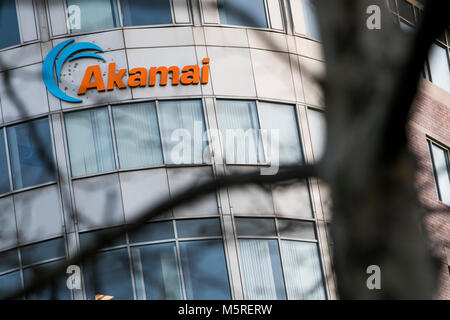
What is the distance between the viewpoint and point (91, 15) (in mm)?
19344

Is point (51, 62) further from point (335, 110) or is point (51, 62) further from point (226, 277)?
point (335, 110)

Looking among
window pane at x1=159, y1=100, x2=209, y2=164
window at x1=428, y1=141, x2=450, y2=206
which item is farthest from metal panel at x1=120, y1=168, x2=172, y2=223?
window at x1=428, y1=141, x2=450, y2=206

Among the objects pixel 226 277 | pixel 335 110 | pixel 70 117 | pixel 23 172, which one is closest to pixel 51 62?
pixel 70 117

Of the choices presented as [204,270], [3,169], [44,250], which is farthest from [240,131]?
[3,169]

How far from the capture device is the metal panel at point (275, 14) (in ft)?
65.3

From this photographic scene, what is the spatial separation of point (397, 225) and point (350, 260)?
0.18 m

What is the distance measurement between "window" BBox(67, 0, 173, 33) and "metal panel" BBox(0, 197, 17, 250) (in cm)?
436

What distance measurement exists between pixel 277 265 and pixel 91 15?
7270 millimetres

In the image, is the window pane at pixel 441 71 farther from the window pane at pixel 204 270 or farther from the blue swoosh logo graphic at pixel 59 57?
the blue swoosh logo graphic at pixel 59 57

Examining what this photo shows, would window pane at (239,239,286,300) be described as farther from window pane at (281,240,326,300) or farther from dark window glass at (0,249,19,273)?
dark window glass at (0,249,19,273)

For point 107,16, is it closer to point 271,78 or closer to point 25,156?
point 25,156

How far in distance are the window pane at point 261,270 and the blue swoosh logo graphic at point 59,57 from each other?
5.62 metres

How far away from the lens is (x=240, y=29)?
1928cm

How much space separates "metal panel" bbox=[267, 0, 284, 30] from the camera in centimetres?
1989
